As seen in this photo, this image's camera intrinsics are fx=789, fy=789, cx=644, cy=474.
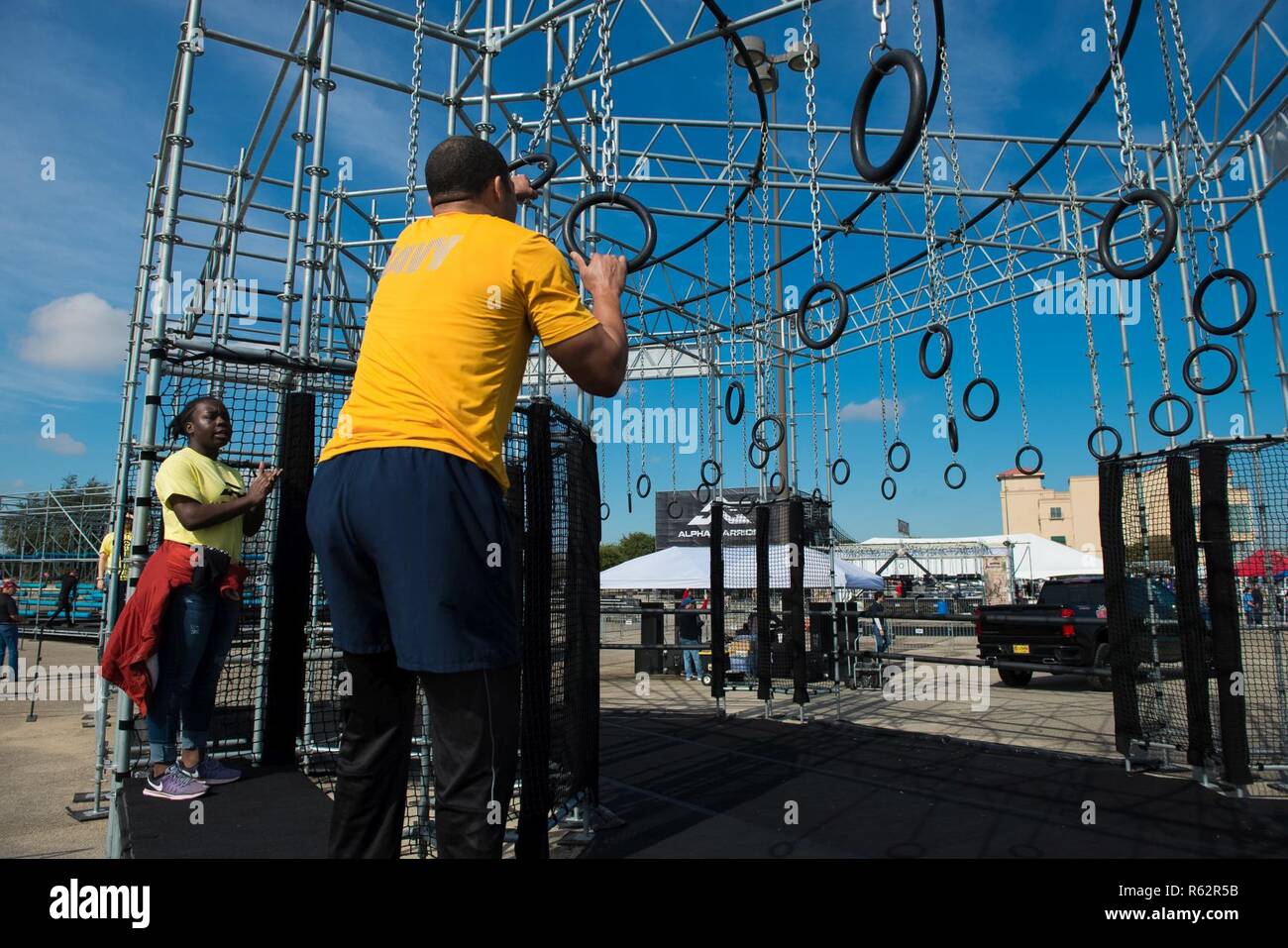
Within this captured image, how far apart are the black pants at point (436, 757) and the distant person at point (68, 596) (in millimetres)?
15075

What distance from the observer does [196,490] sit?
10.0ft

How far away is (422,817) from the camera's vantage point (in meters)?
3.01

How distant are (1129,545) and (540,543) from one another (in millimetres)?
4618

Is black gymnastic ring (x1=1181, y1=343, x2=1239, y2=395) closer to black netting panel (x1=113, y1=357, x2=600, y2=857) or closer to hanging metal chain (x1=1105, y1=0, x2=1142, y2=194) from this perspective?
hanging metal chain (x1=1105, y1=0, x2=1142, y2=194)

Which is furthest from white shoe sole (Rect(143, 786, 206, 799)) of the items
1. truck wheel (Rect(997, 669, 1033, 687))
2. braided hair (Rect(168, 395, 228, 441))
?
truck wheel (Rect(997, 669, 1033, 687))

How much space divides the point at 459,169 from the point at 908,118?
1.75 meters

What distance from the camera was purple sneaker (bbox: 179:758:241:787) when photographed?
306cm

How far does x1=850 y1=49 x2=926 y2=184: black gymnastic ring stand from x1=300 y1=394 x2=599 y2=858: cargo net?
5.02ft

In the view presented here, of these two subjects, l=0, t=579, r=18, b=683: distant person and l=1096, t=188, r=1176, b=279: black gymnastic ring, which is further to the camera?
l=0, t=579, r=18, b=683: distant person

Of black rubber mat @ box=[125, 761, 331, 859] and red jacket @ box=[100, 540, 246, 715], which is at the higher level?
red jacket @ box=[100, 540, 246, 715]

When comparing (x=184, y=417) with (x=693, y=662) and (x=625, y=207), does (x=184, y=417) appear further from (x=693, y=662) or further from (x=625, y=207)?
(x=693, y=662)

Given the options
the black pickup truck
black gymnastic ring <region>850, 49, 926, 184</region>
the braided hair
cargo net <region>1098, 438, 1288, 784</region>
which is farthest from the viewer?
the black pickup truck

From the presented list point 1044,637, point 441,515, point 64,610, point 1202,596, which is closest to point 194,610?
point 441,515

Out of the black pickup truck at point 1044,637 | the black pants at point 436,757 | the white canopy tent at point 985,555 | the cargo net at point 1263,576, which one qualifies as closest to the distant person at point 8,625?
the black pants at point 436,757
